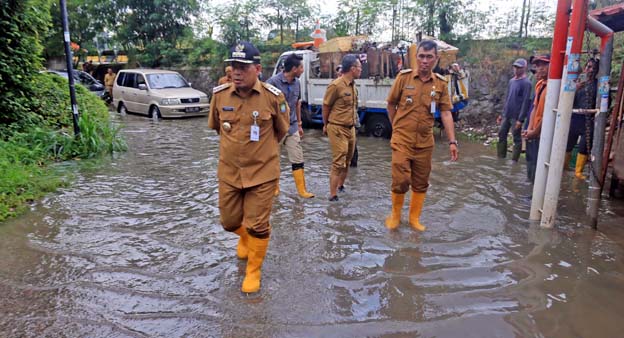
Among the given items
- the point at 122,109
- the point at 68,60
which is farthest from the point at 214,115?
the point at 122,109

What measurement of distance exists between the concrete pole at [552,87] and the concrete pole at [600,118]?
259 millimetres

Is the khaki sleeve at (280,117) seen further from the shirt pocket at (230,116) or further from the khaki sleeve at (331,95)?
the khaki sleeve at (331,95)

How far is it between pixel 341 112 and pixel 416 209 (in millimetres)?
1526

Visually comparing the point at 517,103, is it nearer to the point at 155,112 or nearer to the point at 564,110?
the point at 564,110

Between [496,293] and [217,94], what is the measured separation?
8.40ft

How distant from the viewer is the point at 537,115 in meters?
5.50

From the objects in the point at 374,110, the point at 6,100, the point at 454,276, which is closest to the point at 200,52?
the point at 374,110

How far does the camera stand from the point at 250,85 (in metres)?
3.28

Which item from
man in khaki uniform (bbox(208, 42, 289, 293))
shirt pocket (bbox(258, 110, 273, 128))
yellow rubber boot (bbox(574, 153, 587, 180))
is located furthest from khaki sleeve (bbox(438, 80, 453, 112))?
yellow rubber boot (bbox(574, 153, 587, 180))

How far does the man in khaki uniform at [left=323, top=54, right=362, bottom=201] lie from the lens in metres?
5.44

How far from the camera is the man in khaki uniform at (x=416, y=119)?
14.5 ft

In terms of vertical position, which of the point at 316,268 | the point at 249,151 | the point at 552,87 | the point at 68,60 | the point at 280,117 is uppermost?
the point at 68,60

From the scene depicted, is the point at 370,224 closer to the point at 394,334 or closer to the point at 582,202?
the point at 394,334

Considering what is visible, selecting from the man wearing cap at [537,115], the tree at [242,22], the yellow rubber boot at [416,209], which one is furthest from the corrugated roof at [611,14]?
the tree at [242,22]
